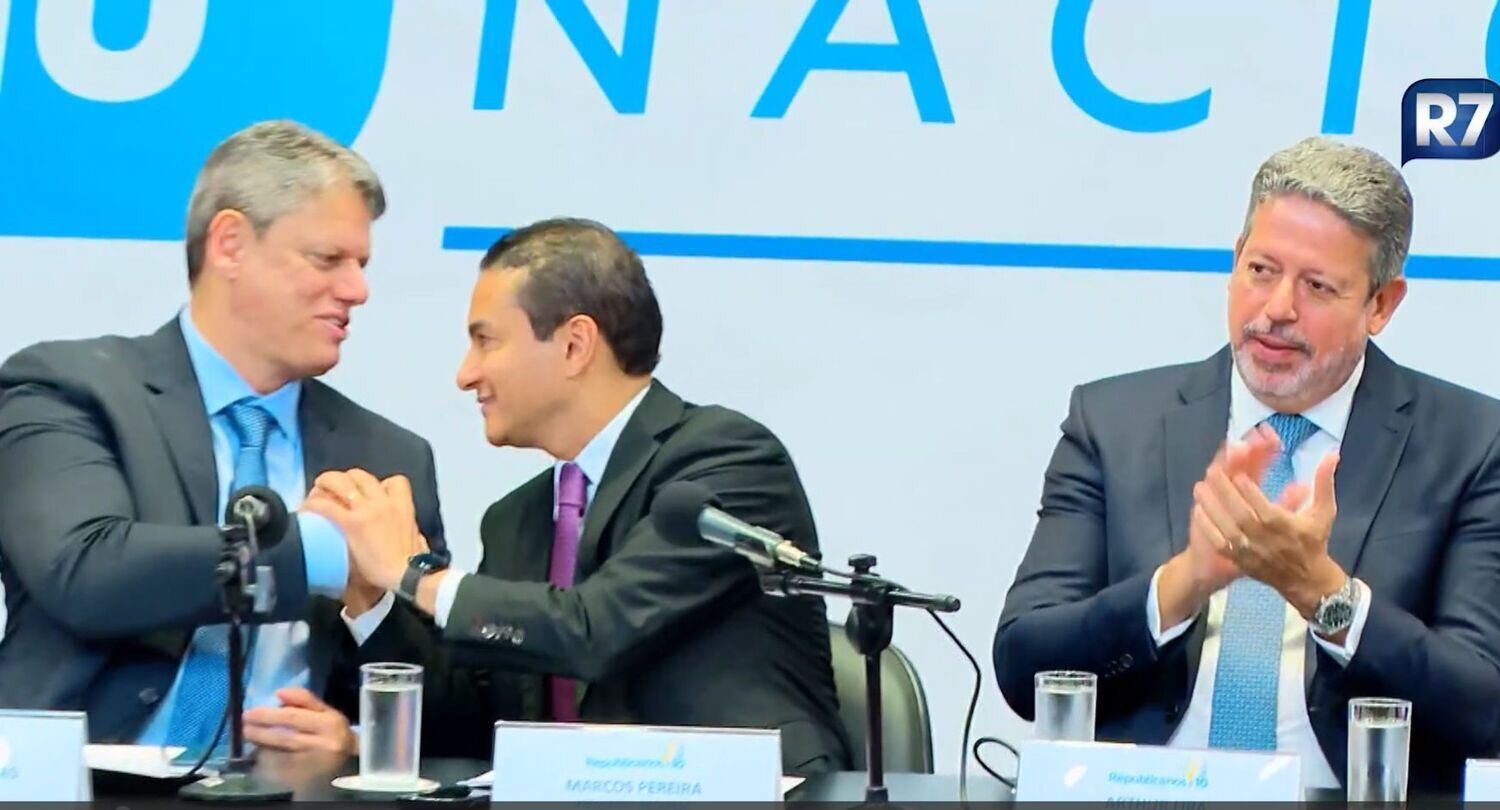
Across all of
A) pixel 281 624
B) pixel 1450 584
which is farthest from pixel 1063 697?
pixel 281 624

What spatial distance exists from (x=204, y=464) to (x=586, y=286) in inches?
27.0

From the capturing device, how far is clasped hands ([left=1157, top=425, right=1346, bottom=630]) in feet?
10.5

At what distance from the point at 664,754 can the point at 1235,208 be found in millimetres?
2148

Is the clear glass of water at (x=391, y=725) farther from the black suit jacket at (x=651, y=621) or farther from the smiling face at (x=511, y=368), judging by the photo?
the smiling face at (x=511, y=368)

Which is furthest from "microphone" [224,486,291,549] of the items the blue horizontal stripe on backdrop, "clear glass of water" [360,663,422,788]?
the blue horizontal stripe on backdrop

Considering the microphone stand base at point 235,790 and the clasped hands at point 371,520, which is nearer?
the microphone stand base at point 235,790

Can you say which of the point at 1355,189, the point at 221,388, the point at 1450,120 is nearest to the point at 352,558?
the point at 221,388

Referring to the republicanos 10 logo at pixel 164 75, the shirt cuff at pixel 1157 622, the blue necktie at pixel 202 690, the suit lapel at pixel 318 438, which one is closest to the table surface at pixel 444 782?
the blue necktie at pixel 202 690

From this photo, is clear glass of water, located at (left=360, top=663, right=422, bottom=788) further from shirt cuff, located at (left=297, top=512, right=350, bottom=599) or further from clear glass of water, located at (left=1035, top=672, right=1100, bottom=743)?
clear glass of water, located at (left=1035, top=672, right=1100, bottom=743)

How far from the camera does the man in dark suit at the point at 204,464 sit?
339 cm

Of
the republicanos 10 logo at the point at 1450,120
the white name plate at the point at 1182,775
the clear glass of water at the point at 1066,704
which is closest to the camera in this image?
the white name plate at the point at 1182,775

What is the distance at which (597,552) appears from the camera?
3.66m

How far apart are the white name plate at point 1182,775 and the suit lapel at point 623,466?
121cm

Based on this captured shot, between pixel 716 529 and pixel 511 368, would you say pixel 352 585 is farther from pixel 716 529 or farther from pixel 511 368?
pixel 716 529
